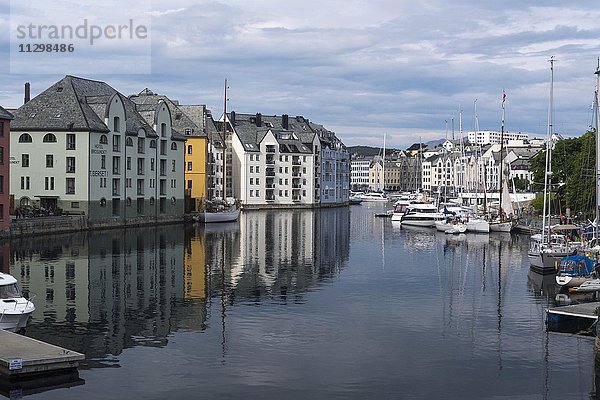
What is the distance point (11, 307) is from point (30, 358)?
5.69 meters

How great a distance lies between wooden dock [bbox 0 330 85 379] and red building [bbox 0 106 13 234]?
4000 cm

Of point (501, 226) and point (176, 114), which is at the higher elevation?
point (176, 114)

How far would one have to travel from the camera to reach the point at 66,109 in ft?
251

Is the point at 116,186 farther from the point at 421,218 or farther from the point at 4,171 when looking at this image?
the point at 421,218

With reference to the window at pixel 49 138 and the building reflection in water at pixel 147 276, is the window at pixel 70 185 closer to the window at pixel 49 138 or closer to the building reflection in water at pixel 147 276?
the window at pixel 49 138

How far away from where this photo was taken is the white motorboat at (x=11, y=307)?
2638cm

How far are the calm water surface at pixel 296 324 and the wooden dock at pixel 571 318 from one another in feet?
2.54

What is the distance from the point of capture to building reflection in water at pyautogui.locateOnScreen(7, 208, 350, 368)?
95.7 feet

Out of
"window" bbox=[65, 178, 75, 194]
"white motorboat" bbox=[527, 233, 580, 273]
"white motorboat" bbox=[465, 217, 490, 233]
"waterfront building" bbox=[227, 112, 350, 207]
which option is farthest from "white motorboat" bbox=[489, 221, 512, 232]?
"waterfront building" bbox=[227, 112, 350, 207]

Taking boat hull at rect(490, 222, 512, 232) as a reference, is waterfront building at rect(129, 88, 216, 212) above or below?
above

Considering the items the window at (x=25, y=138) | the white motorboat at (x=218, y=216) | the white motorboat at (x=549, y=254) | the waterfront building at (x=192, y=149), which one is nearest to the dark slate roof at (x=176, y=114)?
the waterfront building at (x=192, y=149)

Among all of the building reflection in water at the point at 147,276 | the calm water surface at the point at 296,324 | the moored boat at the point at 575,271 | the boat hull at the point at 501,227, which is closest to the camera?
the calm water surface at the point at 296,324

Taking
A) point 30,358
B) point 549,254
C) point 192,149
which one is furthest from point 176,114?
point 30,358

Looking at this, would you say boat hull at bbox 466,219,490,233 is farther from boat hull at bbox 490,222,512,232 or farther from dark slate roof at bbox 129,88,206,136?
dark slate roof at bbox 129,88,206,136
